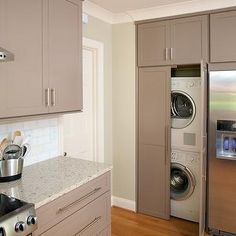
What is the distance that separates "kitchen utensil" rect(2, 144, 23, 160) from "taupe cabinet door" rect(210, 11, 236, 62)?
2.11m

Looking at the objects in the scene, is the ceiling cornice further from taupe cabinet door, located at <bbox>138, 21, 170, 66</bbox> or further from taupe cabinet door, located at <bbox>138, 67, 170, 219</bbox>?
taupe cabinet door, located at <bbox>138, 67, 170, 219</bbox>

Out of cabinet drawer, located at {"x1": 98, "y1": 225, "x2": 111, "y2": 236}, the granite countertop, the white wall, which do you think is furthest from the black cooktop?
the white wall

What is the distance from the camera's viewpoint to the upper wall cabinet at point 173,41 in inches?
110

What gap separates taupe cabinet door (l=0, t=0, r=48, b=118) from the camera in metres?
1.62

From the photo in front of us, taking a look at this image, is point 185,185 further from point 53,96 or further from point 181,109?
point 53,96

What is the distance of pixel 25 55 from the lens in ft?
5.74

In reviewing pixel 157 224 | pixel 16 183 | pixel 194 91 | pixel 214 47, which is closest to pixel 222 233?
pixel 157 224

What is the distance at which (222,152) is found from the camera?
2.67 metres

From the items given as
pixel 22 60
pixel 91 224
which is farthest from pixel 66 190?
pixel 22 60

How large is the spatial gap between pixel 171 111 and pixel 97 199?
151 centimetres

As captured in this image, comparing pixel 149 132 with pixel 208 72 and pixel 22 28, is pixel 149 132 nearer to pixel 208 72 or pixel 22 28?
pixel 208 72

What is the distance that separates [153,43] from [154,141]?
3.84 ft

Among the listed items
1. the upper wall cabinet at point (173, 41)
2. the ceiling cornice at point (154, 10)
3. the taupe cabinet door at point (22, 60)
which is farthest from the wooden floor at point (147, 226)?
the ceiling cornice at point (154, 10)

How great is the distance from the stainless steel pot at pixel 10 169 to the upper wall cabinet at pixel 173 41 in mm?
1931
